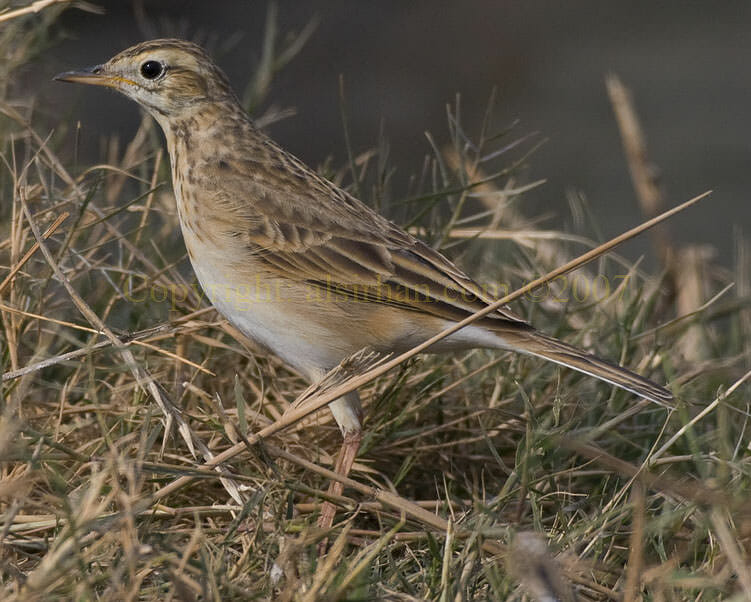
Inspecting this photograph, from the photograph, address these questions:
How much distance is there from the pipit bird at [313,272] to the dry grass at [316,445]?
7.0 inches

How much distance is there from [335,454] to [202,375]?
0.61m

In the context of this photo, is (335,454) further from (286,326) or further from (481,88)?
(481,88)

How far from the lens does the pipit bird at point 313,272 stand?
4035 millimetres

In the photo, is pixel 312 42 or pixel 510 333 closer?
pixel 510 333

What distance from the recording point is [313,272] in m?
4.20

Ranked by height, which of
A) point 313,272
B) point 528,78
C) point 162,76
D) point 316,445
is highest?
point 162,76

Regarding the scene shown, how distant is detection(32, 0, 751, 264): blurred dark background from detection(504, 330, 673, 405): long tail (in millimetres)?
4940

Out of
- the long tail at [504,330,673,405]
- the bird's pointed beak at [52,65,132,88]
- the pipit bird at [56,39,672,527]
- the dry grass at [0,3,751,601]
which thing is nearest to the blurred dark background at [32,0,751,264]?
the dry grass at [0,3,751,601]

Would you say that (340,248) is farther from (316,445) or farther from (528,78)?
(528,78)

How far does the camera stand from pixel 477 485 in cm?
420

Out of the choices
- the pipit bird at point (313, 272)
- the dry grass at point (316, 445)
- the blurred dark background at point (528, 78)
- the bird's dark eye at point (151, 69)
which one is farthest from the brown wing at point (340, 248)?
the blurred dark background at point (528, 78)

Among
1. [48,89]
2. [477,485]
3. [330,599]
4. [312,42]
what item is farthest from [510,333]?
[312,42]

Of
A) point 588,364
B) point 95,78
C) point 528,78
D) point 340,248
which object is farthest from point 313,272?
point 528,78

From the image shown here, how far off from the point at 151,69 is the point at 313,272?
114 centimetres
